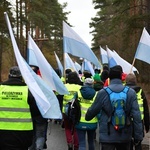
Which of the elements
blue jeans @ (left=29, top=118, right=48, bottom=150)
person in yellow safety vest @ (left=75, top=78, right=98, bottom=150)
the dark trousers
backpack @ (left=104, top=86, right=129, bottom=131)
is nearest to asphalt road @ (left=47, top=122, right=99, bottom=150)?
blue jeans @ (left=29, top=118, right=48, bottom=150)

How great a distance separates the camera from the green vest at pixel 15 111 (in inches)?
195

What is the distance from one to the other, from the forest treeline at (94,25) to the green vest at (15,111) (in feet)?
36.1

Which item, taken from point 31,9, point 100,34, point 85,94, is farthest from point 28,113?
point 100,34

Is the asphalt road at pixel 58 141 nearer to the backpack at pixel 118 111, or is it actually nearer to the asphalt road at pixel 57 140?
the asphalt road at pixel 57 140

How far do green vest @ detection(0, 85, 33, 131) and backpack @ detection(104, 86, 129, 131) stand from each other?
116 cm

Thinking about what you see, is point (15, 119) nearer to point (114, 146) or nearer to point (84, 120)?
point (114, 146)

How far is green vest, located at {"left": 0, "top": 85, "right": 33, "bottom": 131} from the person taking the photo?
4.94 meters

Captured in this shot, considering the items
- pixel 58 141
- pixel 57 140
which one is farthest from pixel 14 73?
pixel 57 140

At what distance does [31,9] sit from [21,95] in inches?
1506

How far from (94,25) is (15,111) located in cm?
4964

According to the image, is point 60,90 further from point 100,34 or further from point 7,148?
point 100,34

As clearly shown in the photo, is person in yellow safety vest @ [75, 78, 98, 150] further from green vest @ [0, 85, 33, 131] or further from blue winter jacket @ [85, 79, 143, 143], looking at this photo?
green vest @ [0, 85, 33, 131]

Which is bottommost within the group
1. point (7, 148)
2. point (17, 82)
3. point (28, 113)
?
point (7, 148)

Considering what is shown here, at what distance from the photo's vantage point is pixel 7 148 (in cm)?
497
